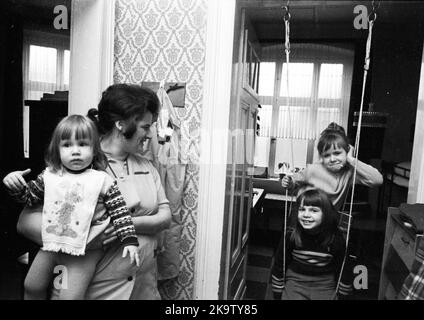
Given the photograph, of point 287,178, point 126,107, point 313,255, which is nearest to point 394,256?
point 313,255

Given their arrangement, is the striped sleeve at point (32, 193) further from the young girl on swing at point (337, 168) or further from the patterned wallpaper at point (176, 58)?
the young girl on swing at point (337, 168)

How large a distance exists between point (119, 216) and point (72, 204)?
0.13 metres

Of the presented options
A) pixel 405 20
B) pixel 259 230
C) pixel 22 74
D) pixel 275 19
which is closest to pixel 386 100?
pixel 405 20

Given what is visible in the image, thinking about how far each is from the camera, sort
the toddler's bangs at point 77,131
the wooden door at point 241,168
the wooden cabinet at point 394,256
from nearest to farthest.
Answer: the toddler's bangs at point 77,131 < the wooden cabinet at point 394,256 < the wooden door at point 241,168

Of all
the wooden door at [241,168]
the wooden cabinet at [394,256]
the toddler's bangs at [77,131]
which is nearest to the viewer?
Answer: the toddler's bangs at [77,131]

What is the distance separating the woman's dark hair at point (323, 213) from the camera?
3.65ft

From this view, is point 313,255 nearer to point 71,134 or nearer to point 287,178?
point 287,178

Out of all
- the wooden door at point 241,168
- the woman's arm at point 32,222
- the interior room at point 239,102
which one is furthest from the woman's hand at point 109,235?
the wooden door at point 241,168

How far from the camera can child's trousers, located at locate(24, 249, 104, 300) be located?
3.14 feet

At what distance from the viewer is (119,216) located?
962 millimetres

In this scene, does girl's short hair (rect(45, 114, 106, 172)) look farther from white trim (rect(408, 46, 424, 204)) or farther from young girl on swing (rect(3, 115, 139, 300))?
white trim (rect(408, 46, 424, 204))

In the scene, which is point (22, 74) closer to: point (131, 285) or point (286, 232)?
point (131, 285)
